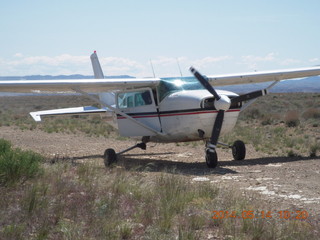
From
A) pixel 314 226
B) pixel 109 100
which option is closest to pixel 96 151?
pixel 109 100

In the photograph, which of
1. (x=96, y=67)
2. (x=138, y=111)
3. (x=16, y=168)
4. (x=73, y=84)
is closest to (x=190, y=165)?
(x=138, y=111)

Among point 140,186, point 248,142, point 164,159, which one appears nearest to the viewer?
point 140,186

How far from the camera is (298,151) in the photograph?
17.1 meters

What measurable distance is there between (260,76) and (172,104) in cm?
384

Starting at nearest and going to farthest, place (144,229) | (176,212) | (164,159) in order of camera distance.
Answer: (144,229) < (176,212) < (164,159)

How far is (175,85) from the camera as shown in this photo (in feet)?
44.6

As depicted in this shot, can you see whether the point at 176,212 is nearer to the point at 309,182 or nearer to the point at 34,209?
the point at 34,209

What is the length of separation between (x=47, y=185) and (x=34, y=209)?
1.11 metres

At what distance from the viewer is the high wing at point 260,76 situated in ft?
50.9

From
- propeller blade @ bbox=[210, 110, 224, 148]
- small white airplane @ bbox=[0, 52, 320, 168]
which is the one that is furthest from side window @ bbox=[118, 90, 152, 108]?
propeller blade @ bbox=[210, 110, 224, 148]
